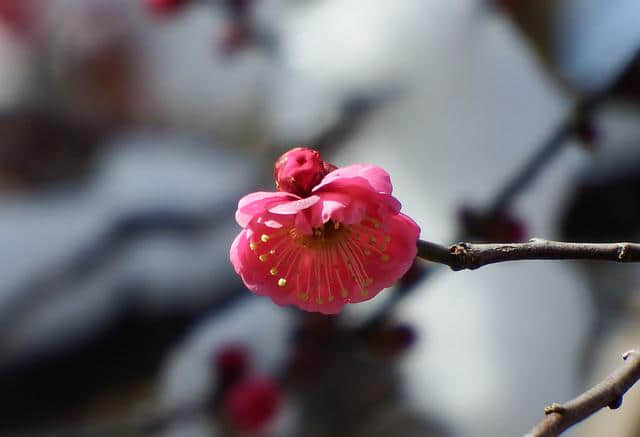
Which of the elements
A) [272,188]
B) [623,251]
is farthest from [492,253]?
[272,188]

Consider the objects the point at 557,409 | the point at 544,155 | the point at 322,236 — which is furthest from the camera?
the point at 544,155

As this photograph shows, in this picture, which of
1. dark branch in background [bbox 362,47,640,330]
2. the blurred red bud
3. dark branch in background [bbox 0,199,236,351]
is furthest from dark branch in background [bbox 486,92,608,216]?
the blurred red bud

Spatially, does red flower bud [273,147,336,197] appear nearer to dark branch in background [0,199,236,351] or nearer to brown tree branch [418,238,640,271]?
brown tree branch [418,238,640,271]

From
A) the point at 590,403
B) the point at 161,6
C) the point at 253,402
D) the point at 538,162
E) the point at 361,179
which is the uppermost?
the point at 161,6

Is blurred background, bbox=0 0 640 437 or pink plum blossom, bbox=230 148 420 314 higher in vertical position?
blurred background, bbox=0 0 640 437

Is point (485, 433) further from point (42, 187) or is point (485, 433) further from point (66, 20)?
point (66, 20)

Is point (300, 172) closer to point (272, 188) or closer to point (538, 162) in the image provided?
point (272, 188)

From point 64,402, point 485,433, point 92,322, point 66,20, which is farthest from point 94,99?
point 485,433
